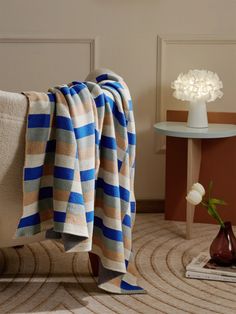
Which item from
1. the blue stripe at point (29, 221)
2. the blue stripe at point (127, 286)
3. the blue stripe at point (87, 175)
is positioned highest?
the blue stripe at point (87, 175)

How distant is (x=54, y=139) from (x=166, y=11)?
5.11 ft

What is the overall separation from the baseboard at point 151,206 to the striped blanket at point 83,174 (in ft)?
3.85

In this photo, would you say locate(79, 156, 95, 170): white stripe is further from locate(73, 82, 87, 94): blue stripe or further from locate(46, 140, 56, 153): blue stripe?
locate(73, 82, 87, 94): blue stripe

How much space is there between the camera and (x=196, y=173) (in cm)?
322

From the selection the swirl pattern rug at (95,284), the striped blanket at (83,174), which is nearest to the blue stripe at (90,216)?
the striped blanket at (83,174)

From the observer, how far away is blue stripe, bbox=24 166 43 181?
2068 mm

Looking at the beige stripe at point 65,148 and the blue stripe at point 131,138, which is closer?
the beige stripe at point 65,148

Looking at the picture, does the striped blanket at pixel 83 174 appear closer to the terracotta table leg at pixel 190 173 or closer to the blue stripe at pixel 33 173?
the blue stripe at pixel 33 173

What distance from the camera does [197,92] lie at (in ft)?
10.1

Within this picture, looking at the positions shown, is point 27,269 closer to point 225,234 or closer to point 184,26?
point 225,234

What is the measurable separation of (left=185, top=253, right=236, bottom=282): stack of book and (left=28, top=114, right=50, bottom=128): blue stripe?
876 mm

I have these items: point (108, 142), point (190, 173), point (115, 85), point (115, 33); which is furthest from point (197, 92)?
point (108, 142)

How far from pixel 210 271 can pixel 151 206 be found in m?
1.10

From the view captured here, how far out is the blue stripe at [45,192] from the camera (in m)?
2.15
